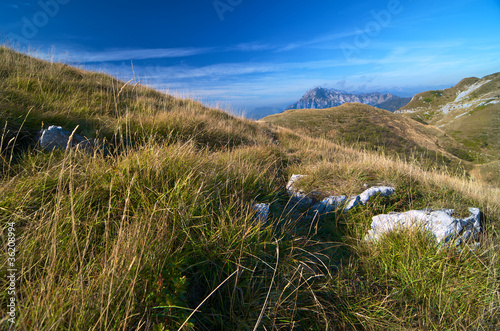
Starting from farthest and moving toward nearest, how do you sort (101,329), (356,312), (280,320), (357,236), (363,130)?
(363,130) < (357,236) < (356,312) < (280,320) < (101,329)

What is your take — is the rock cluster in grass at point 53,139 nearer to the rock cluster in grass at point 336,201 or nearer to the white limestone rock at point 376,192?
the rock cluster in grass at point 336,201

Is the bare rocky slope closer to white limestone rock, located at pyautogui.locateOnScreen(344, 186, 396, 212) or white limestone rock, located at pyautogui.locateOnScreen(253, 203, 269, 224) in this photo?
white limestone rock, located at pyautogui.locateOnScreen(344, 186, 396, 212)

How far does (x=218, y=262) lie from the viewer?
1.91 meters

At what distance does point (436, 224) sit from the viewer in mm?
2973

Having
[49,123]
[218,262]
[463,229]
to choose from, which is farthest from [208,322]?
[49,123]

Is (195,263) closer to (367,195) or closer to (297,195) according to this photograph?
(297,195)

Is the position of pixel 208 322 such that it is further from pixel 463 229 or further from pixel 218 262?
pixel 463 229

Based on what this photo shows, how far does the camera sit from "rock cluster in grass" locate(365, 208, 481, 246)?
9.06 ft

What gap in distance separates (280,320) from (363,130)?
194 feet

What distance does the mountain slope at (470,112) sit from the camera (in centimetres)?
6700

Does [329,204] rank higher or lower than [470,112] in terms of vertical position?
higher

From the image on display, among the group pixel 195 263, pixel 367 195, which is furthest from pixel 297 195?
pixel 195 263

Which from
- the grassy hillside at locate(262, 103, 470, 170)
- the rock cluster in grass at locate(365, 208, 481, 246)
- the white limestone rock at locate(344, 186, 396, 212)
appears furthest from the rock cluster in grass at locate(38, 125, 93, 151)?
the grassy hillside at locate(262, 103, 470, 170)

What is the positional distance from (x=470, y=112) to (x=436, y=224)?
13142 centimetres
